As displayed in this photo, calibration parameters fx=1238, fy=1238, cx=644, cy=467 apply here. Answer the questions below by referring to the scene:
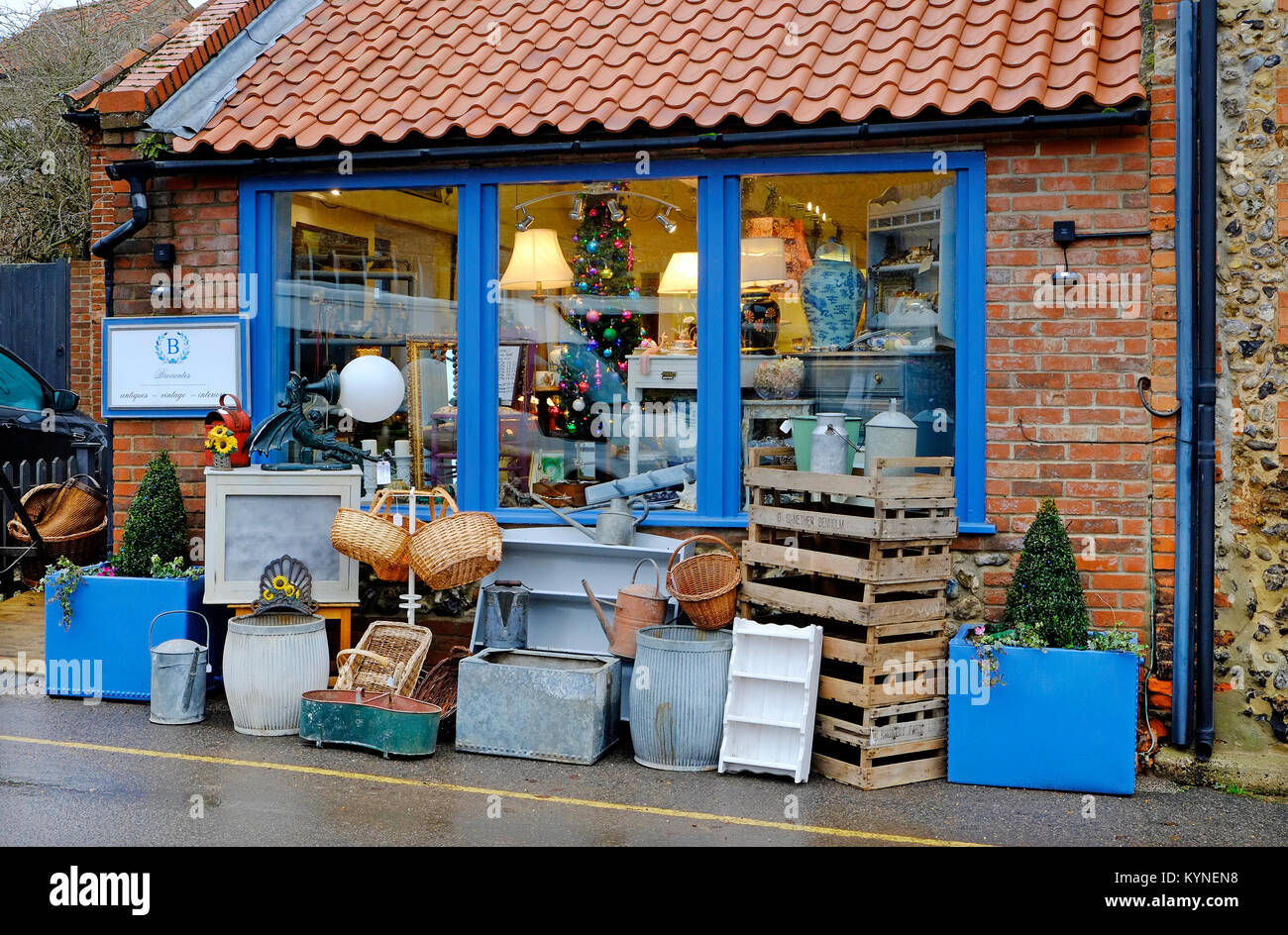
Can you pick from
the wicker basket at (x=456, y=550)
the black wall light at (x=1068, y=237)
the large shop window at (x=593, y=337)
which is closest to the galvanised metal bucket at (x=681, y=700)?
the wicker basket at (x=456, y=550)

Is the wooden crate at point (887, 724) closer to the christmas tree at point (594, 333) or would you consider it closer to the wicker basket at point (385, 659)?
the wicker basket at point (385, 659)

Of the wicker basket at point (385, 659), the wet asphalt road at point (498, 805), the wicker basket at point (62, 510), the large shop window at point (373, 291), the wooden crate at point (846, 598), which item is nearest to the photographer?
the wet asphalt road at point (498, 805)

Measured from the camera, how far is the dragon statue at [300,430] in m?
7.13

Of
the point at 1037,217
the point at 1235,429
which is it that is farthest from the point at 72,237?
the point at 1235,429

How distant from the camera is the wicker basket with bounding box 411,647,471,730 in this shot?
6.78 meters

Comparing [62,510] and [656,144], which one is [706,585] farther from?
[62,510]

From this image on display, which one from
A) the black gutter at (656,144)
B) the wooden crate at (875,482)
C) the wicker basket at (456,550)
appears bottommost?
the wicker basket at (456,550)

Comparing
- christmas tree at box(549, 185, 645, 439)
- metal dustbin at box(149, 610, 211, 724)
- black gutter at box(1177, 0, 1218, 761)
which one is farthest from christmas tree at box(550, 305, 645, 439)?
black gutter at box(1177, 0, 1218, 761)

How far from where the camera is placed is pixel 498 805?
5.56m

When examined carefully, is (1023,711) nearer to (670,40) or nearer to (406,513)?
(406,513)

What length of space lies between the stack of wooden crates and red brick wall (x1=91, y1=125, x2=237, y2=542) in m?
3.77

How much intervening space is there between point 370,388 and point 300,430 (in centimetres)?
48

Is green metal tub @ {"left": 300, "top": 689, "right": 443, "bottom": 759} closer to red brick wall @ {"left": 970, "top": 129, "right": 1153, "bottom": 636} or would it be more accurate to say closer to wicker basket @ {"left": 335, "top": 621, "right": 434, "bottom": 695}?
wicker basket @ {"left": 335, "top": 621, "right": 434, "bottom": 695}

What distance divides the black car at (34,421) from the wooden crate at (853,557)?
7446mm
